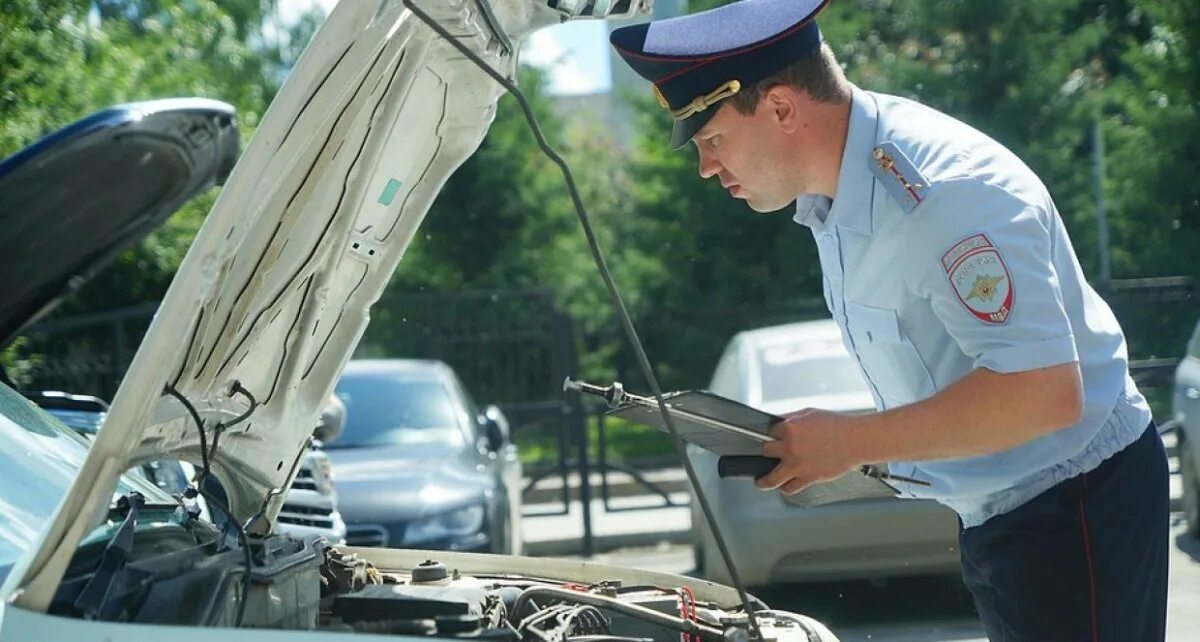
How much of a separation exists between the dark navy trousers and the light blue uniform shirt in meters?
0.04

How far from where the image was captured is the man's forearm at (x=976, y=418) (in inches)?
101

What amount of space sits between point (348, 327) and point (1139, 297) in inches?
478

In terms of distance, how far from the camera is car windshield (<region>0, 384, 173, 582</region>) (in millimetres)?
3084

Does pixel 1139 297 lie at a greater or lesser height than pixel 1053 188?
lesser

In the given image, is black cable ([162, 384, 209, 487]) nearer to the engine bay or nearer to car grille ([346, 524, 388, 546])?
the engine bay

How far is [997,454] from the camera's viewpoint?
2881 millimetres

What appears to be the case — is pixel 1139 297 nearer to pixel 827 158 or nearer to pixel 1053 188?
pixel 1053 188

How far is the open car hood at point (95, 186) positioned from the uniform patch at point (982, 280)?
2857 mm

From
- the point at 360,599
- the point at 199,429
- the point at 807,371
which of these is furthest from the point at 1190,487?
the point at 199,429

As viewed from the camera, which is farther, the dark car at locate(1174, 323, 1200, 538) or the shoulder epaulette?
the dark car at locate(1174, 323, 1200, 538)

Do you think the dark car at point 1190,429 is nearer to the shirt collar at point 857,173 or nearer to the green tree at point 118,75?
the shirt collar at point 857,173

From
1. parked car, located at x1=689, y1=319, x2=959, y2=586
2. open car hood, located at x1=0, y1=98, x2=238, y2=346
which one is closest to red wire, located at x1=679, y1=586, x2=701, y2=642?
open car hood, located at x1=0, y1=98, x2=238, y2=346

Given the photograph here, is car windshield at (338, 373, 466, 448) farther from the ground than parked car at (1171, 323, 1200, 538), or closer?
farther from the ground

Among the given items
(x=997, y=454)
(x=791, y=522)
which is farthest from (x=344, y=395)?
(x=997, y=454)
